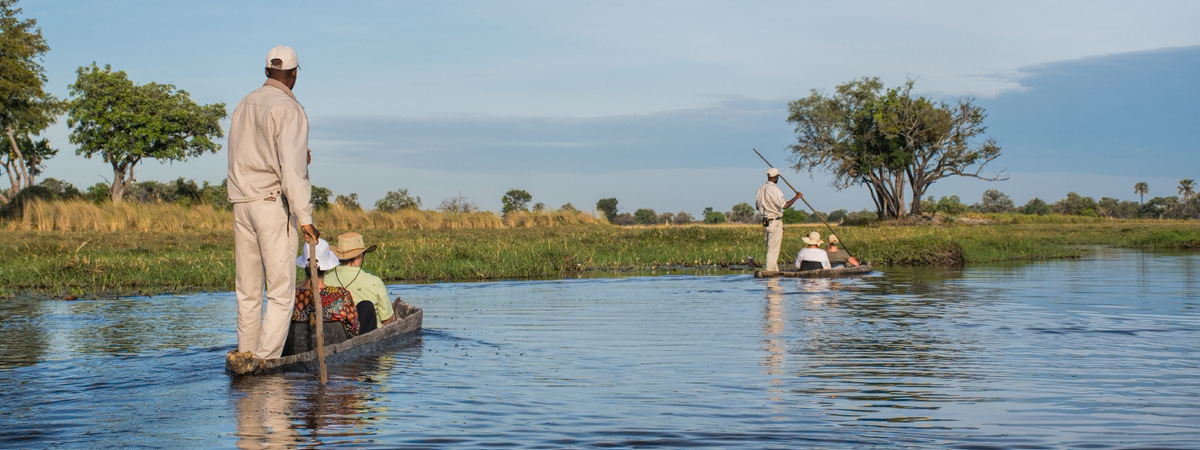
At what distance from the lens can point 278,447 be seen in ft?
17.7

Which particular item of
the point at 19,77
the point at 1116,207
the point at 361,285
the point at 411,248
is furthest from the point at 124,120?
the point at 1116,207

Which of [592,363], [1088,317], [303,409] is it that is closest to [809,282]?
[1088,317]

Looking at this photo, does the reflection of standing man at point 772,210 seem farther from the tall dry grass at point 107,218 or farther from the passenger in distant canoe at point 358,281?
the tall dry grass at point 107,218

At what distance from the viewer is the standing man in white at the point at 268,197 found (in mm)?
7203

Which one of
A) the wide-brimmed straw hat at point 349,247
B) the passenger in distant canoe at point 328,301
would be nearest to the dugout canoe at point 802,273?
the wide-brimmed straw hat at point 349,247

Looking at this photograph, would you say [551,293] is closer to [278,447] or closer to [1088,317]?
[1088,317]

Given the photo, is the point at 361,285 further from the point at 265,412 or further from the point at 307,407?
the point at 265,412

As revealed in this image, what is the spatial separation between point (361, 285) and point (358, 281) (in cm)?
6

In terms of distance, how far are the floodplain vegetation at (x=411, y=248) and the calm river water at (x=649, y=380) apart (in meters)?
3.84

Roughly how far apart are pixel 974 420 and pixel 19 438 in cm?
538

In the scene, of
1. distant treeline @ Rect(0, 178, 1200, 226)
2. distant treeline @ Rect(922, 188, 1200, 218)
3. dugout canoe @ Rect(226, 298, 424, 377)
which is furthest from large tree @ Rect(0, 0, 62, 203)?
distant treeline @ Rect(922, 188, 1200, 218)

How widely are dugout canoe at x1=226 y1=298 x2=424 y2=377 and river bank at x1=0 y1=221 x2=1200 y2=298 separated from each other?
7783mm

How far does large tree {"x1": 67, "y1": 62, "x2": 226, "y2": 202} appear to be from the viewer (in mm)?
55750

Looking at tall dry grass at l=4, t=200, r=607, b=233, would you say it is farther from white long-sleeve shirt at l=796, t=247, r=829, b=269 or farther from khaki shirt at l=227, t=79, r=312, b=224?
khaki shirt at l=227, t=79, r=312, b=224
